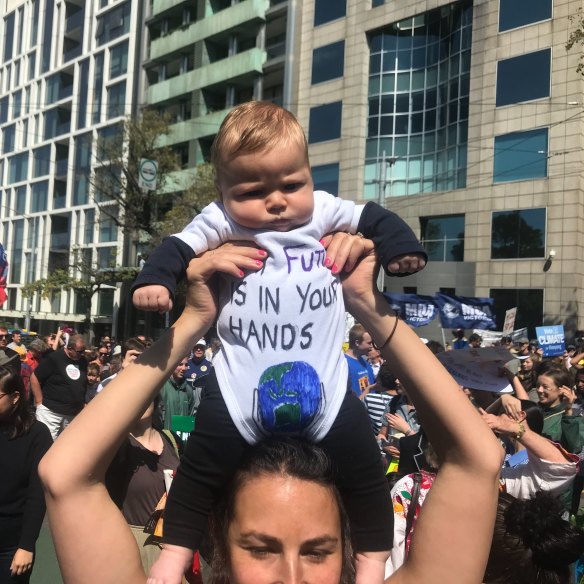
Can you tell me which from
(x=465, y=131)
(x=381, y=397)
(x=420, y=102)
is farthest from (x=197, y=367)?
(x=420, y=102)

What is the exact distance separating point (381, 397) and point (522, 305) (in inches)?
757

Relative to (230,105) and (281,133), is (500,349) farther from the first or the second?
(230,105)

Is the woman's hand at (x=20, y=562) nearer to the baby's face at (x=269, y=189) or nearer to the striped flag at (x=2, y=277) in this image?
the baby's face at (x=269, y=189)

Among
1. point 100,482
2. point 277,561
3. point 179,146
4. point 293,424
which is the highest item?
point 179,146

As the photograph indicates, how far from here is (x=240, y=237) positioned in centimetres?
177

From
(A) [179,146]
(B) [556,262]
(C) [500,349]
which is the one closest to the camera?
(C) [500,349]

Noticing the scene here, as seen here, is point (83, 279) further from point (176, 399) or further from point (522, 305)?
point (176, 399)

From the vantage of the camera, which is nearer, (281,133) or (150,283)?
(150,283)

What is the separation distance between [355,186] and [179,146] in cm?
1345

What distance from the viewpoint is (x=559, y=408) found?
591 centimetres

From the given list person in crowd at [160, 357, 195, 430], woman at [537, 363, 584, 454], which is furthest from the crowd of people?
person in crowd at [160, 357, 195, 430]

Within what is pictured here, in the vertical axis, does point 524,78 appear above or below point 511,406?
above

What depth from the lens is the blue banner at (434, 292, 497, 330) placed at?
16.1m

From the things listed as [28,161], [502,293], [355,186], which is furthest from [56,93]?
[502,293]
